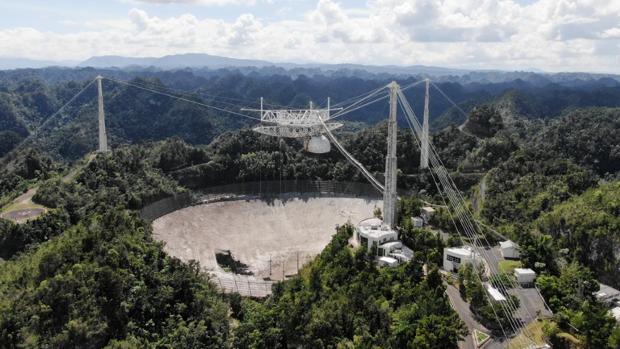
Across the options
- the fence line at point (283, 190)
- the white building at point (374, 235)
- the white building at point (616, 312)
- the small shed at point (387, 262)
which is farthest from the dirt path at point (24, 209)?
the white building at point (616, 312)

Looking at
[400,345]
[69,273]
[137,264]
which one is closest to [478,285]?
[400,345]

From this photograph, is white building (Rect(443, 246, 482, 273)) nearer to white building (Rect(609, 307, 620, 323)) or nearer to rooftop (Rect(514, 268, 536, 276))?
rooftop (Rect(514, 268, 536, 276))

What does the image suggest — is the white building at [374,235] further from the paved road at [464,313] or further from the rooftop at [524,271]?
the rooftop at [524,271]

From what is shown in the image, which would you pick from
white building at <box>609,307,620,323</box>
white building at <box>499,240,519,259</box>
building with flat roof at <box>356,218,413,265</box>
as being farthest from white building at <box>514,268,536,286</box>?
building with flat roof at <box>356,218,413,265</box>

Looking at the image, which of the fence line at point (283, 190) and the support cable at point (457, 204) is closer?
the support cable at point (457, 204)

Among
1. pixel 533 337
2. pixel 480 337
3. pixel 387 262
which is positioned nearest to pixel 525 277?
pixel 533 337

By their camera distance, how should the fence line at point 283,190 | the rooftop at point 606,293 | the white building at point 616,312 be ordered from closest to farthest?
1. the white building at point 616,312
2. the rooftop at point 606,293
3. the fence line at point 283,190
